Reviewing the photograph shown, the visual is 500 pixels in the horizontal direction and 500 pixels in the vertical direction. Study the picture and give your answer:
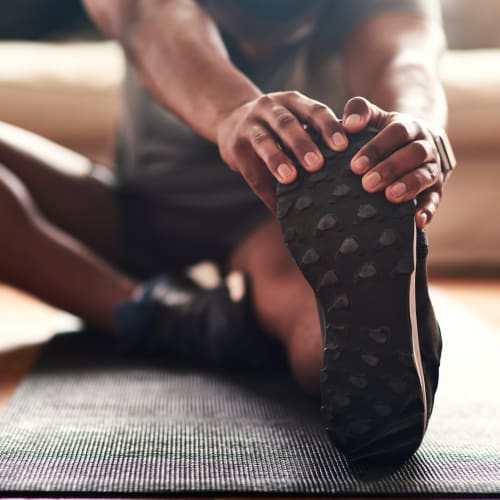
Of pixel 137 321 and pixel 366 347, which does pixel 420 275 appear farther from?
pixel 137 321

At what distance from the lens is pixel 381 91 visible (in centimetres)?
86

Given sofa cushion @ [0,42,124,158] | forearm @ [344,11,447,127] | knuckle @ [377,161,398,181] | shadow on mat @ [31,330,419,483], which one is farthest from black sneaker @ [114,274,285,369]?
sofa cushion @ [0,42,124,158]

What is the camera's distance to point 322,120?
23.2 inches

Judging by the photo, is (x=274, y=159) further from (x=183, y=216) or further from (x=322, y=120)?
(x=183, y=216)

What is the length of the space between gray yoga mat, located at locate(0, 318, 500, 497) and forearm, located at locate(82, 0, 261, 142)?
0.84 feet

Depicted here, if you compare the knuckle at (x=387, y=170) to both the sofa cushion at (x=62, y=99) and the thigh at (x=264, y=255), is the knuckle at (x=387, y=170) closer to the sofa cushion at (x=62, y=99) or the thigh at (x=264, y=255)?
the thigh at (x=264, y=255)

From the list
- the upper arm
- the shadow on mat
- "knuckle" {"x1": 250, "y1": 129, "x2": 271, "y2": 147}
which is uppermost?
"knuckle" {"x1": 250, "y1": 129, "x2": 271, "y2": 147}

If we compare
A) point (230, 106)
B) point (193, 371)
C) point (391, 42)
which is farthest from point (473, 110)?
point (230, 106)

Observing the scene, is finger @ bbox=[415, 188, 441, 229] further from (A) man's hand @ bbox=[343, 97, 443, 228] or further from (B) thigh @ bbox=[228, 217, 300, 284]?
(B) thigh @ bbox=[228, 217, 300, 284]

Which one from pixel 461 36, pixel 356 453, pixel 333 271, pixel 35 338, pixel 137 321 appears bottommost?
pixel 461 36

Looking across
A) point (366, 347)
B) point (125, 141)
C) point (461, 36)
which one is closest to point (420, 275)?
point (366, 347)

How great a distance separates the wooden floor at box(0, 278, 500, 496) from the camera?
988 millimetres

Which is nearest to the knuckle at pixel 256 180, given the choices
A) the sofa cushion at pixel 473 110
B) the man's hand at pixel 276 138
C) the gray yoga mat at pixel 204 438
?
the man's hand at pixel 276 138

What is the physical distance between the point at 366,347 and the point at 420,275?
72 mm
